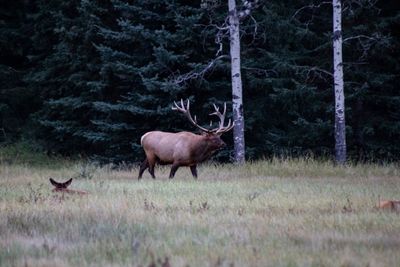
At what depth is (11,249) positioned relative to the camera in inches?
230

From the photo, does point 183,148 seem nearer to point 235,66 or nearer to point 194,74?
point 235,66

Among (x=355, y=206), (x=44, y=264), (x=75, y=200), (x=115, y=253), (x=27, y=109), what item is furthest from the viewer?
(x=27, y=109)

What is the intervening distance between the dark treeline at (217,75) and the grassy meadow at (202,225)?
8.04 m

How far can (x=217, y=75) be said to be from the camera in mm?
22141

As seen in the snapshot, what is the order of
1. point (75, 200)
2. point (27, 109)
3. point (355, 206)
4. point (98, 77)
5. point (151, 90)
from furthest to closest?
point (27, 109) → point (98, 77) → point (151, 90) → point (75, 200) → point (355, 206)

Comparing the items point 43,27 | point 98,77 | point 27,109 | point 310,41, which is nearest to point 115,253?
point 310,41

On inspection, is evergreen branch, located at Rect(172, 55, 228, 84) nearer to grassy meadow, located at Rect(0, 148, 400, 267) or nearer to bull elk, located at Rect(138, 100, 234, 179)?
bull elk, located at Rect(138, 100, 234, 179)

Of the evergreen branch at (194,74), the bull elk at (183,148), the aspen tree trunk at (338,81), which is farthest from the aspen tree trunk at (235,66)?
the bull elk at (183,148)

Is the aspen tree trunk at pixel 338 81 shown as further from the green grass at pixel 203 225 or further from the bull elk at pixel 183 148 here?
the green grass at pixel 203 225

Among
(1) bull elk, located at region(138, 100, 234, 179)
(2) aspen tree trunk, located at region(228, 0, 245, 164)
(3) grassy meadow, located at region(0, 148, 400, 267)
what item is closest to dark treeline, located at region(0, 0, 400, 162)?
(2) aspen tree trunk, located at region(228, 0, 245, 164)

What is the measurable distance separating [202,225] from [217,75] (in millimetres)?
15315

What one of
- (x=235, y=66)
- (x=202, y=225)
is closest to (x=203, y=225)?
(x=202, y=225)

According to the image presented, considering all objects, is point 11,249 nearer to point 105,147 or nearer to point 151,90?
point 151,90

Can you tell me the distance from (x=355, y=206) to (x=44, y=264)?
460 centimetres
